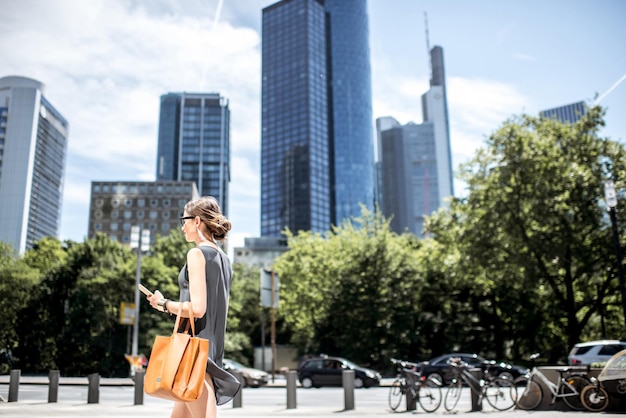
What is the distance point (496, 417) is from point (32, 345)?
120 ft

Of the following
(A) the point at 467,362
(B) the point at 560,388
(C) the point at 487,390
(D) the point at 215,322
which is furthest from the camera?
(A) the point at 467,362

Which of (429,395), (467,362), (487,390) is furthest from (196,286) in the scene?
(467,362)

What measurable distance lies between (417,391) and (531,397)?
102 inches

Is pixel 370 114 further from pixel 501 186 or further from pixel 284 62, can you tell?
pixel 501 186

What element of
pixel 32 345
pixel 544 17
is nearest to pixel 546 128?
pixel 544 17

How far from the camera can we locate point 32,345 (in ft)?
127

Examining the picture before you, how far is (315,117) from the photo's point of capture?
547 feet

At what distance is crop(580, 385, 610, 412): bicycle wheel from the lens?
36.6 ft

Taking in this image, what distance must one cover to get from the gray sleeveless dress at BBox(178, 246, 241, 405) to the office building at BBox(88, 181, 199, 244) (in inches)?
4939

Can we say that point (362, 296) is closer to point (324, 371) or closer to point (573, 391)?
point (324, 371)

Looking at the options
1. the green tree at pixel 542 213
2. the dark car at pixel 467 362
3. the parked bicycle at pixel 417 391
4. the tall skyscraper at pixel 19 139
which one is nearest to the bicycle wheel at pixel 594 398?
the parked bicycle at pixel 417 391

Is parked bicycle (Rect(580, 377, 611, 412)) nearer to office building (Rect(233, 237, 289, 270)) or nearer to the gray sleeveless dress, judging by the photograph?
the gray sleeveless dress

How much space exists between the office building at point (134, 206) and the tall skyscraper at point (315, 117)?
3773cm

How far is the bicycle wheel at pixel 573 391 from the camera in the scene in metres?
11.7
